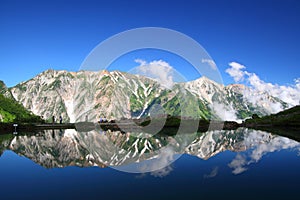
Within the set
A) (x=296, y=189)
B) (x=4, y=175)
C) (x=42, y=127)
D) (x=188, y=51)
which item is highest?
(x=188, y=51)

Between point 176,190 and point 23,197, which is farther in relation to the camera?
point 176,190

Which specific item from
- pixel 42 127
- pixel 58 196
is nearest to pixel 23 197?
pixel 58 196

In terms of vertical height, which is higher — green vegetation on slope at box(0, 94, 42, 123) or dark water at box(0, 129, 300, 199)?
green vegetation on slope at box(0, 94, 42, 123)

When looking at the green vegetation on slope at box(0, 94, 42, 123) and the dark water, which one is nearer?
the dark water

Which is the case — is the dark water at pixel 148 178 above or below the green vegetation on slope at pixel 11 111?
below

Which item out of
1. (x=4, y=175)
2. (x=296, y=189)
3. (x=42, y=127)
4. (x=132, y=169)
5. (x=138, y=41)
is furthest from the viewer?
(x=42, y=127)

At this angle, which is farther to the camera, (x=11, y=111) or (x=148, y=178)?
(x=11, y=111)

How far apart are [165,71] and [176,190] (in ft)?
101

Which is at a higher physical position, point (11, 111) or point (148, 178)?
point (11, 111)

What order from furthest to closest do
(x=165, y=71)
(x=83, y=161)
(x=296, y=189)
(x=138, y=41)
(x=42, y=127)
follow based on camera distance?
1. (x=42, y=127)
2. (x=165, y=71)
3. (x=138, y=41)
4. (x=83, y=161)
5. (x=296, y=189)

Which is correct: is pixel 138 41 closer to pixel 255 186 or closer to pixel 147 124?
pixel 255 186

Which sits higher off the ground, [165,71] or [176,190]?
[165,71]

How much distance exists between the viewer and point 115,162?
1458 centimetres

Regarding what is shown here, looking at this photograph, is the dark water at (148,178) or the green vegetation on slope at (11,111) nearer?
the dark water at (148,178)
